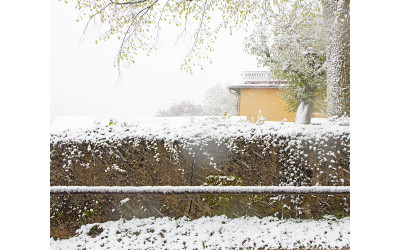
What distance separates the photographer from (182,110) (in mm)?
2434

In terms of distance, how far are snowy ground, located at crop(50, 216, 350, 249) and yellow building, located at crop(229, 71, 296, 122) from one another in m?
0.95

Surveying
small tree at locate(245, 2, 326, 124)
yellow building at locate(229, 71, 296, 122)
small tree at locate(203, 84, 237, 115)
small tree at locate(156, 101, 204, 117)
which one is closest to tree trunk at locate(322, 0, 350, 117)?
small tree at locate(245, 2, 326, 124)

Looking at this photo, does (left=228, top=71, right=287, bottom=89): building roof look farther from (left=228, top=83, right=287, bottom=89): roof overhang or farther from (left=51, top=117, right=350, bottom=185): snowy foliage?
(left=51, top=117, right=350, bottom=185): snowy foliage

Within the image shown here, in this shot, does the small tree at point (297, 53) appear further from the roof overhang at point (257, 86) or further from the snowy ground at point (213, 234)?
the snowy ground at point (213, 234)

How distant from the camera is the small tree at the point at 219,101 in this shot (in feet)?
7.88

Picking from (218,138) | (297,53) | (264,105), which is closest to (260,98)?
(264,105)

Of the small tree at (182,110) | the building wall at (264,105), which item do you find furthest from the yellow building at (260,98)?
the small tree at (182,110)

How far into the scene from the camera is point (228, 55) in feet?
8.06

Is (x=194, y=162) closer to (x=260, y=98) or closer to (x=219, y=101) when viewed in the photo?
(x=219, y=101)

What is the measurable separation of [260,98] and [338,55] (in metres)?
0.80

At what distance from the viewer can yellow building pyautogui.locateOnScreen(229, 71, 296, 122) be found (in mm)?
2393

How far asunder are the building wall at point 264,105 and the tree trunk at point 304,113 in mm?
49
